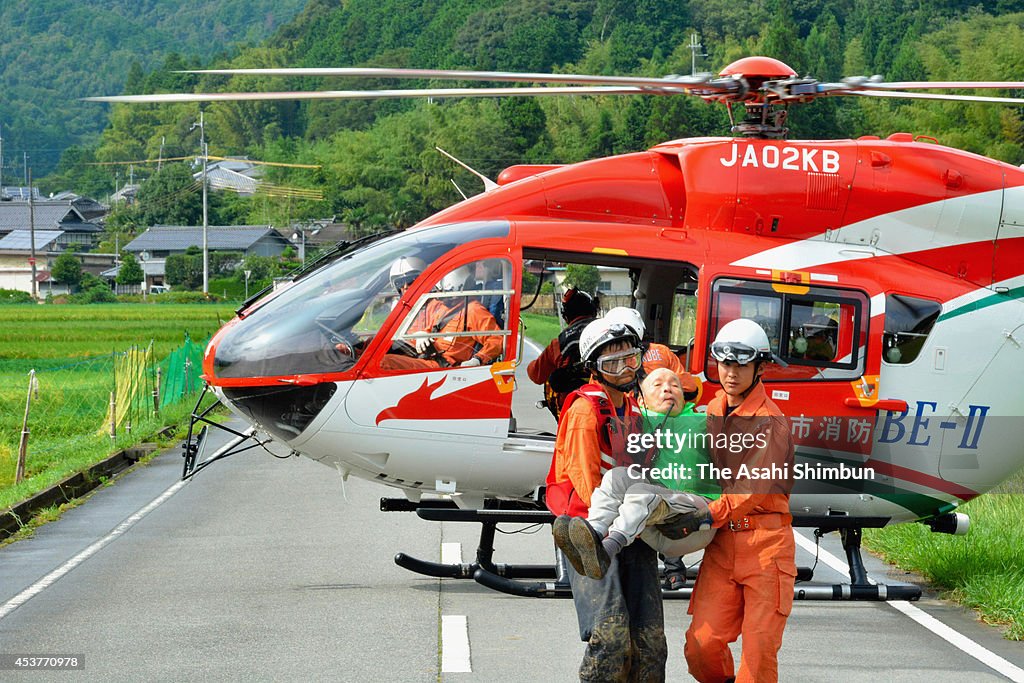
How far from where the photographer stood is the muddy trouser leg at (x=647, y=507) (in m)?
5.71

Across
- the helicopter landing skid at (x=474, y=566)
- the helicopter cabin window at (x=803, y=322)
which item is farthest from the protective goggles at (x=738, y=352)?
the helicopter landing skid at (x=474, y=566)

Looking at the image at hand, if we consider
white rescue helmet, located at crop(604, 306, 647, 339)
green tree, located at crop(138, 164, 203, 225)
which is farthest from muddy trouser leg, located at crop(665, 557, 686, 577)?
green tree, located at crop(138, 164, 203, 225)

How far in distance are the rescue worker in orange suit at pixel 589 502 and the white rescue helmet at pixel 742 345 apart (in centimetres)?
40

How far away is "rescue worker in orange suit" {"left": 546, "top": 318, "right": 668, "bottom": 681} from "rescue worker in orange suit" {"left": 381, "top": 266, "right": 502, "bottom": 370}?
3.15 meters

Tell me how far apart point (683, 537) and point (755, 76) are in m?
4.69

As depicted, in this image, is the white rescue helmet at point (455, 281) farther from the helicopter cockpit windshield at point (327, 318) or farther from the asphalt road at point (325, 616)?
the asphalt road at point (325, 616)

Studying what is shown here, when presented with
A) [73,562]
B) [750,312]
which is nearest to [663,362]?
[750,312]

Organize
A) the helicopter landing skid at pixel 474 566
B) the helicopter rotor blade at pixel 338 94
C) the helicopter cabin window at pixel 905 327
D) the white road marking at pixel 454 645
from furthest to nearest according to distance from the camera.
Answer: the helicopter landing skid at pixel 474 566 < the helicopter cabin window at pixel 905 327 < the white road marking at pixel 454 645 < the helicopter rotor blade at pixel 338 94

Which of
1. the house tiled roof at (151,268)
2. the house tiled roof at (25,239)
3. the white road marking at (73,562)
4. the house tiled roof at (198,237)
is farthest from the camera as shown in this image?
the house tiled roof at (25,239)

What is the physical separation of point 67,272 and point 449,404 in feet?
376

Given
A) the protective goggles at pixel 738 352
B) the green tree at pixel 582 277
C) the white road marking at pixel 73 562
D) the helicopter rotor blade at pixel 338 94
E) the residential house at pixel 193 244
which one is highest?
the residential house at pixel 193 244

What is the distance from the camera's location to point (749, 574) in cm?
597

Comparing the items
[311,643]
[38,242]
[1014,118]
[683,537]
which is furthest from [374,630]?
[38,242]

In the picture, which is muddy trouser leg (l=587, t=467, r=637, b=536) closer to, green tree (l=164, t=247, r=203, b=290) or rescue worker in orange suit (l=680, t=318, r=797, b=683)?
rescue worker in orange suit (l=680, t=318, r=797, b=683)
